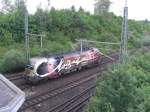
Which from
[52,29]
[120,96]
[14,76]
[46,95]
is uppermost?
[52,29]

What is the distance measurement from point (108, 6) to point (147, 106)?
66.5 m

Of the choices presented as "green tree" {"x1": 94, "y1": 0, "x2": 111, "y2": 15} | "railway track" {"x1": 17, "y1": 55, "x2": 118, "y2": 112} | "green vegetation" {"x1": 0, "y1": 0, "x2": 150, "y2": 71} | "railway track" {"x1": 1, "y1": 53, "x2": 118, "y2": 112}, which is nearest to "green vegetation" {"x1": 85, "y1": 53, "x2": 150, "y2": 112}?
"railway track" {"x1": 1, "y1": 53, "x2": 118, "y2": 112}

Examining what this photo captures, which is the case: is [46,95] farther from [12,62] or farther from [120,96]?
[120,96]

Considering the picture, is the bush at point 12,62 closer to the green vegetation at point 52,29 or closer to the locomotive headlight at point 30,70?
the green vegetation at point 52,29

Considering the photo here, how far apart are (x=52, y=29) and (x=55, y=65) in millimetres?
25872

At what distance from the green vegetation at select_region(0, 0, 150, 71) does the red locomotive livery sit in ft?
21.4

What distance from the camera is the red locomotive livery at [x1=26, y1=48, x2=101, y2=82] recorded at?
26.2m

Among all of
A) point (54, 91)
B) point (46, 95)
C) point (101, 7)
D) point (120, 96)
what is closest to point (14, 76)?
point (54, 91)

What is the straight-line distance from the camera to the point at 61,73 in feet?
97.8

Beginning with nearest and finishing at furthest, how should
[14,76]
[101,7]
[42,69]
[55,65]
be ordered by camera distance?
[42,69] → [55,65] → [14,76] → [101,7]

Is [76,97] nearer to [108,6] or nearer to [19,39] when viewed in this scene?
[19,39]

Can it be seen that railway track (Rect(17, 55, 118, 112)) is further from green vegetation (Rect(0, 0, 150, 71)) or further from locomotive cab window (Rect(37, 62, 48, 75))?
green vegetation (Rect(0, 0, 150, 71))

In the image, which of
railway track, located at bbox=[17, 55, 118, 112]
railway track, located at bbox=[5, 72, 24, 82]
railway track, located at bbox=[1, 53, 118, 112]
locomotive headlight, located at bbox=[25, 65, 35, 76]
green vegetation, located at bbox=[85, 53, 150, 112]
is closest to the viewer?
green vegetation, located at bbox=[85, 53, 150, 112]

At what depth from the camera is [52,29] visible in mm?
53438
